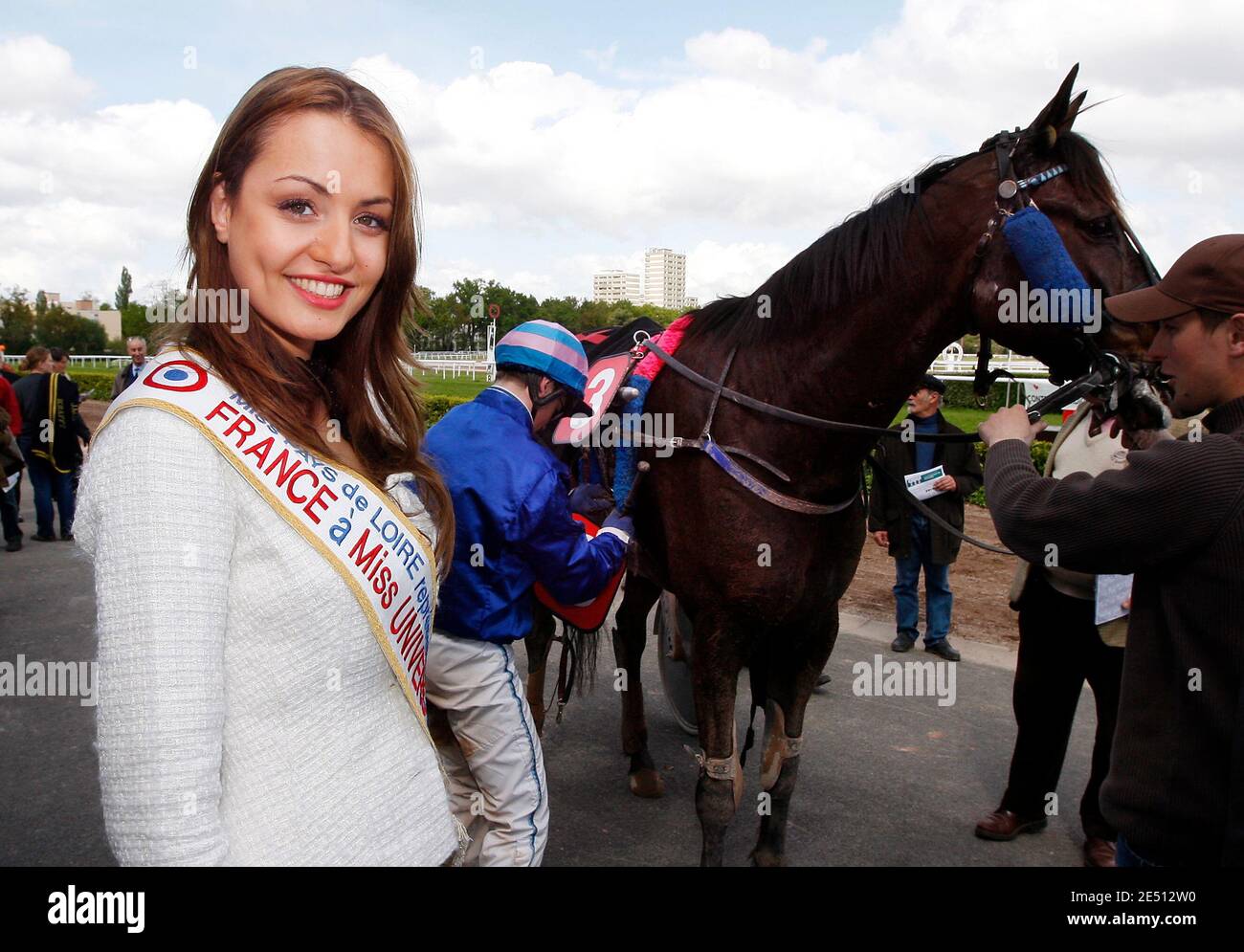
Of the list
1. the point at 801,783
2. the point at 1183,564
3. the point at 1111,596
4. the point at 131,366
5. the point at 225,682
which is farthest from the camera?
the point at 131,366

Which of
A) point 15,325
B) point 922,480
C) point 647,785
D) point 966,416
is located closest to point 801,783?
point 647,785

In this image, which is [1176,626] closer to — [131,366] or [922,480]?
[922,480]

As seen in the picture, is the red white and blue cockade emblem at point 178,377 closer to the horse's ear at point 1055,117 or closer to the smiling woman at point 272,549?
the smiling woman at point 272,549

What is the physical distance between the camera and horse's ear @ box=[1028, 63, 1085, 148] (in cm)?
240

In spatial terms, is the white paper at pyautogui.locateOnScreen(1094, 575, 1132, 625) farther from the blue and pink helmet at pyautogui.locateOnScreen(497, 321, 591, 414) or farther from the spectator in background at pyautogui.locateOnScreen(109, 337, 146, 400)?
the spectator in background at pyautogui.locateOnScreen(109, 337, 146, 400)

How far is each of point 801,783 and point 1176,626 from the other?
9.13 feet

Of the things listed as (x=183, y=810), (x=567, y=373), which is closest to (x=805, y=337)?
(x=567, y=373)

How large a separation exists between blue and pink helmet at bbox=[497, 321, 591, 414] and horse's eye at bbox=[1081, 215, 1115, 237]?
1.54m

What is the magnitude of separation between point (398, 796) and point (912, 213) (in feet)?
7.46

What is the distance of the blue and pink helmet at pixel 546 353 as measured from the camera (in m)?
2.64

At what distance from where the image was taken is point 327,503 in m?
1.12

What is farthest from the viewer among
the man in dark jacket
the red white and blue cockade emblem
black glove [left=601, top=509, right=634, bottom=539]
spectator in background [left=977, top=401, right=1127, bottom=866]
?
the man in dark jacket

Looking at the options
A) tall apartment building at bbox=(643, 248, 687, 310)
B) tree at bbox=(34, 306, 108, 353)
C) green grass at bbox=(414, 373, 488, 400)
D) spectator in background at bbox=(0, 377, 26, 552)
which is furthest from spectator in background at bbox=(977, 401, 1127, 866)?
tall apartment building at bbox=(643, 248, 687, 310)
